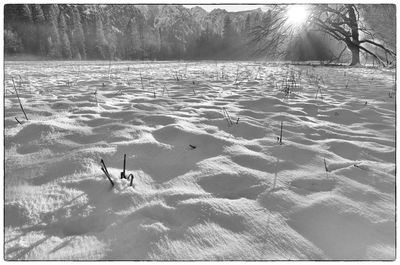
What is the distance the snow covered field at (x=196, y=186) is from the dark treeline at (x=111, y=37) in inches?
1047

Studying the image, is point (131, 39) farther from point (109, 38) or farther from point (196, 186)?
point (196, 186)

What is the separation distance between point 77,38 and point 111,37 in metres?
6.62

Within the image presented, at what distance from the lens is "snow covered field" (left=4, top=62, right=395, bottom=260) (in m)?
1.33

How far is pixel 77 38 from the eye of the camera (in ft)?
165

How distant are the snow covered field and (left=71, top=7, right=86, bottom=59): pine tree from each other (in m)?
52.5

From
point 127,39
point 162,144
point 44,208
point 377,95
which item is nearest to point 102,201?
point 44,208

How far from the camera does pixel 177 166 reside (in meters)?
2.06

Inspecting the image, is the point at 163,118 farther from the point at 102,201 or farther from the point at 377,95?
the point at 377,95

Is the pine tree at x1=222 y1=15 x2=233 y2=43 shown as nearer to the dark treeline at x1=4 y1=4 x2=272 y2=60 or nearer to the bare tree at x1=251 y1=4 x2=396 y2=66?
the dark treeline at x1=4 y1=4 x2=272 y2=60

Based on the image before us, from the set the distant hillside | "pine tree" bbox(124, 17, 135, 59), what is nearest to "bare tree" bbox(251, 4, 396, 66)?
the distant hillside

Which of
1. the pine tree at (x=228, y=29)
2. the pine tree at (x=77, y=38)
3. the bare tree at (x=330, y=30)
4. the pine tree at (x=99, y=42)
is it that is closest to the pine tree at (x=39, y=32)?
the pine tree at (x=77, y=38)

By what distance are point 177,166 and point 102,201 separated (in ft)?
2.12

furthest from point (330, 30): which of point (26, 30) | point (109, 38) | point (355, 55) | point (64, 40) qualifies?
point (109, 38)

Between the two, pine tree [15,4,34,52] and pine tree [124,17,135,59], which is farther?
pine tree [124,17,135,59]
